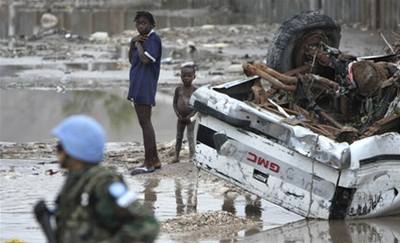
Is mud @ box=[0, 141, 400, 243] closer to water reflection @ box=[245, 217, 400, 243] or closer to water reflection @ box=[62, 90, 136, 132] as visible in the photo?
water reflection @ box=[245, 217, 400, 243]

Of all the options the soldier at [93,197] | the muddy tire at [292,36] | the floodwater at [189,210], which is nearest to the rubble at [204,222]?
the floodwater at [189,210]

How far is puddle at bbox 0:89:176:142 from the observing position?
15.9 meters

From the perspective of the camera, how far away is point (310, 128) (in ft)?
30.4

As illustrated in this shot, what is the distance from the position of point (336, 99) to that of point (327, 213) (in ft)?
4.30

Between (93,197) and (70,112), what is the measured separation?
41.0ft

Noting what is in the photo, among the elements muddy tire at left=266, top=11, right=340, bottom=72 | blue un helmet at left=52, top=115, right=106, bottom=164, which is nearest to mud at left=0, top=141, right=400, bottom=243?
muddy tire at left=266, top=11, right=340, bottom=72

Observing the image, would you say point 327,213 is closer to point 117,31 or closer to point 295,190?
point 295,190

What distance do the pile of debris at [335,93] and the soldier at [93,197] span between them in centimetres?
438

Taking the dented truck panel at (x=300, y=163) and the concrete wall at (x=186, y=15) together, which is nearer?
the dented truck panel at (x=300, y=163)

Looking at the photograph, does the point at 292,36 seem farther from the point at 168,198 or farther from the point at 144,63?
the point at 144,63

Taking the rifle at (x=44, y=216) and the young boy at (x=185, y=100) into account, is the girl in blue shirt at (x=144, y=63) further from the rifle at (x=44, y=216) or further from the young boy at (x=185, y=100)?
the rifle at (x=44, y=216)

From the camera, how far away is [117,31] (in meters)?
36.8

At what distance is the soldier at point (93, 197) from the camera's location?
16.1 ft

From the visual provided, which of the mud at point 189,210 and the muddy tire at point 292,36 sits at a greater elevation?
the muddy tire at point 292,36
